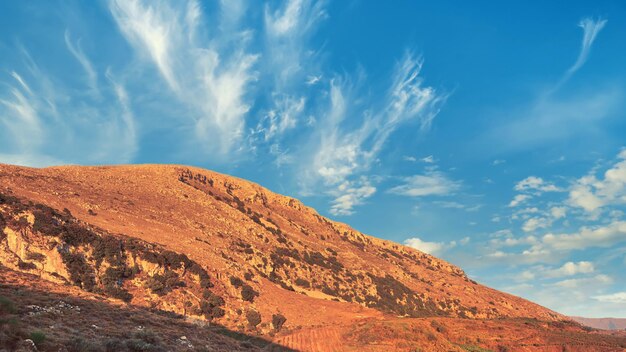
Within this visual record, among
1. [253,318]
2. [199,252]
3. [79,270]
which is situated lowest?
[253,318]

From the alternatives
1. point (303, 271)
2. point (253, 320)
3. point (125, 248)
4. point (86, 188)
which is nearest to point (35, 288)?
point (125, 248)

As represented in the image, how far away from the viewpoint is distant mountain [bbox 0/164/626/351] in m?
27.1

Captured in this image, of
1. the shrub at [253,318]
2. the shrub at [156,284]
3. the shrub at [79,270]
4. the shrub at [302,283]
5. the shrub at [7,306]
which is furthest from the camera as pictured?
the shrub at [302,283]

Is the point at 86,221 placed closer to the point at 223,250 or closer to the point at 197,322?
the point at 223,250

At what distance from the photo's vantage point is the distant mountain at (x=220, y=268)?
27.1 meters

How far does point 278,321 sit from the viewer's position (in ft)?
120

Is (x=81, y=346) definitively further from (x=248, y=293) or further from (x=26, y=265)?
(x=248, y=293)

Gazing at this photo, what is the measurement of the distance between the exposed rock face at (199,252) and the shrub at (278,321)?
518 millimetres

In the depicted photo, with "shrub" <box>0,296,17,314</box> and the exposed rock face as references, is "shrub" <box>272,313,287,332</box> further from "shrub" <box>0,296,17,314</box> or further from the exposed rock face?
"shrub" <box>0,296,17,314</box>

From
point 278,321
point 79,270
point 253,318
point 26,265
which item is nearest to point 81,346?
point 26,265

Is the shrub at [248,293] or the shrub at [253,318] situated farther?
the shrub at [248,293]

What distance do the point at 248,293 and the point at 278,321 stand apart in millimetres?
4765

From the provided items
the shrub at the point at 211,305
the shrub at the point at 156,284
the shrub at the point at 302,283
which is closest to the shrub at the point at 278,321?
the shrub at the point at 211,305

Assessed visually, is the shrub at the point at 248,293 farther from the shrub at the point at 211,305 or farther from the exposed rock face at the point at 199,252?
the shrub at the point at 211,305
